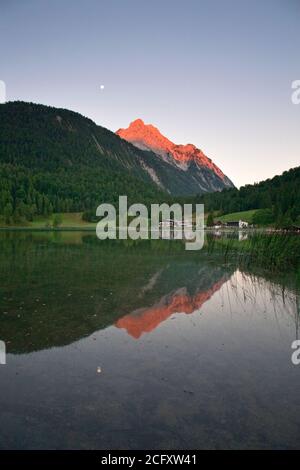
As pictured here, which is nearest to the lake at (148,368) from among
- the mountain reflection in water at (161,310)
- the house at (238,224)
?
the mountain reflection in water at (161,310)

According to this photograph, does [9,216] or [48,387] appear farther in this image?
[9,216]

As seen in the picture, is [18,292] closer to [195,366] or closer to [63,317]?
[63,317]

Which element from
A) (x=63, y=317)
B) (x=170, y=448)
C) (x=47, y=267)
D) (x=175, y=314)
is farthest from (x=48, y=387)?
(x=47, y=267)

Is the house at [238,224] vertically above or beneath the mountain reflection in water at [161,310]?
above

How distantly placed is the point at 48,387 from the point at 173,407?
8.80 ft

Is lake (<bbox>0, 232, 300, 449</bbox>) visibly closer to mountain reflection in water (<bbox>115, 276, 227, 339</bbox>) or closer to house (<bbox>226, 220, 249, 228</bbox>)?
mountain reflection in water (<bbox>115, 276, 227, 339</bbox>)

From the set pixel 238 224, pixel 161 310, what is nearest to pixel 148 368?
pixel 161 310

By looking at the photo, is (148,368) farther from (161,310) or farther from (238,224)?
(238,224)

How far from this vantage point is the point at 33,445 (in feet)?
17.8

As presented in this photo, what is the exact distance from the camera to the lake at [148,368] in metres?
5.77

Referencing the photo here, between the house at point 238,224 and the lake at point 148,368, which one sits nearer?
the lake at point 148,368

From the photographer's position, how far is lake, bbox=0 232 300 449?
5.77 m

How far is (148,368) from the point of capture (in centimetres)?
844

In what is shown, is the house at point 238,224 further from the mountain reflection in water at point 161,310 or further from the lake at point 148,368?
the mountain reflection in water at point 161,310
